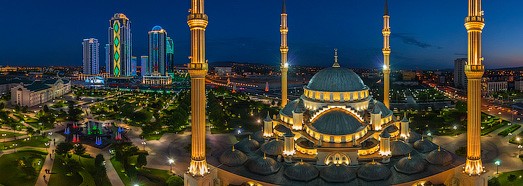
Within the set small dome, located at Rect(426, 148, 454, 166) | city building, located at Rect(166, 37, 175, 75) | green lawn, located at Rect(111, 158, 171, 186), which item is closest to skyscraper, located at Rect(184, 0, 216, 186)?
green lawn, located at Rect(111, 158, 171, 186)

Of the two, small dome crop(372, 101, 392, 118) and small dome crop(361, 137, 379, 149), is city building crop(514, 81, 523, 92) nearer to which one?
small dome crop(372, 101, 392, 118)

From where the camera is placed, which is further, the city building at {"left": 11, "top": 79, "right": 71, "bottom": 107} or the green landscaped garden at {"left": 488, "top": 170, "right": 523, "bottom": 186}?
the city building at {"left": 11, "top": 79, "right": 71, "bottom": 107}

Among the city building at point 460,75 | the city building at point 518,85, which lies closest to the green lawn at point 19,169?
the city building at point 518,85

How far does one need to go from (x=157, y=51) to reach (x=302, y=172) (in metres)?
107

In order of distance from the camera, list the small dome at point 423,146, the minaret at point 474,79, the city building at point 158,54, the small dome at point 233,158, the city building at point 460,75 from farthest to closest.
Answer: the city building at point 158,54
the city building at point 460,75
the small dome at point 423,146
the small dome at point 233,158
the minaret at point 474,79

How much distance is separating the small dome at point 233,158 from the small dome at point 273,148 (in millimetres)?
1320

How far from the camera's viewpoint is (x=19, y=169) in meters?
21.7

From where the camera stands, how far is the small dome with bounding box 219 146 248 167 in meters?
18.7

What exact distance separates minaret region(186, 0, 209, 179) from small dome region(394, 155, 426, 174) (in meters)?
8.77

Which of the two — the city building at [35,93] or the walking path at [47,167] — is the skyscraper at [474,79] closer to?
the walking path at [47,167]

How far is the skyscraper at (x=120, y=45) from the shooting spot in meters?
111

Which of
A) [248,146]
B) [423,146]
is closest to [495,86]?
[423,146]

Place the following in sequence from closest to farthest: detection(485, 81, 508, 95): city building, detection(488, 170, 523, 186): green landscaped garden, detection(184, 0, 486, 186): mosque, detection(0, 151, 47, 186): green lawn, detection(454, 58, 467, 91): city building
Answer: detection(184, 0, 486, 186): mosque → detection(488, 170, 523, 186): green landscaped garden → detection(0, 151, 47, 186): green lawn → detection(485, 81, 508, 95): city building → detection(454, 58, 467, 91): city building

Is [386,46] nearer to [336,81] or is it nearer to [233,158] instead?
[336,81]
